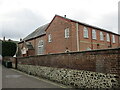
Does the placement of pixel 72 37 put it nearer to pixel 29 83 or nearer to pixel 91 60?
pixel 29 83

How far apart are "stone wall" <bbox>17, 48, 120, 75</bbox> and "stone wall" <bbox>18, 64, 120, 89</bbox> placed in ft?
0.98

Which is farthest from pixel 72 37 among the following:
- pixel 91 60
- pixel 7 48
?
pixel 7 48

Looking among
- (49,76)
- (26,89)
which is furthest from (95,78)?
(49,76)

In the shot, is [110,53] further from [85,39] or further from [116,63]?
[85,39]

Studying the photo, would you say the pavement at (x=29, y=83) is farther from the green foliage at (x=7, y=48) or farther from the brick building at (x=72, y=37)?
the green foliage at (x=7, y=48)

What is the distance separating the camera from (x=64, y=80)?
11445 mm

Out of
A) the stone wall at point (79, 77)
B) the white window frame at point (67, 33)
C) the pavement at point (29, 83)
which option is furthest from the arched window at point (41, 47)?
→ the pavement at point (29, 83)

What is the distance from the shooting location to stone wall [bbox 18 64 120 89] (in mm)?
7668

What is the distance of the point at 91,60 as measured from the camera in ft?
29.5

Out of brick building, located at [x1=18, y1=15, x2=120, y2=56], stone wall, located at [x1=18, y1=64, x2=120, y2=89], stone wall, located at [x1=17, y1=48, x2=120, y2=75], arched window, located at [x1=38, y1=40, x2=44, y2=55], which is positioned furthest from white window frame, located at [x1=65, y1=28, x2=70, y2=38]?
arched window, located at [x1=38, y1=40, x2=44, y2=55]

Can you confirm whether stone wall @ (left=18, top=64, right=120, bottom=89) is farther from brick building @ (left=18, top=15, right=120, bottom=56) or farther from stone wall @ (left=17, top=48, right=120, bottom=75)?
brick building @ (left=18, top=15, right=120, bottom=56)

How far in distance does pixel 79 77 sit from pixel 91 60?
171cm

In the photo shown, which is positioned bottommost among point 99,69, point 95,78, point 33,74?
point 33,74

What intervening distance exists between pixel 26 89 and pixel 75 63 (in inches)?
155
